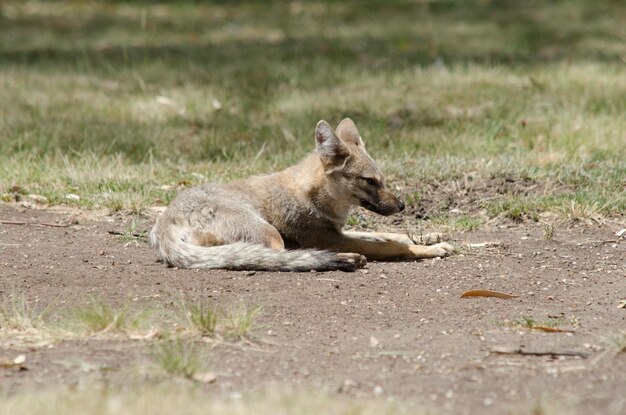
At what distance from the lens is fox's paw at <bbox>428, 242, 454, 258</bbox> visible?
5941mm

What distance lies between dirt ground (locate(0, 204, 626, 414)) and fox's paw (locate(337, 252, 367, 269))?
0.08 m

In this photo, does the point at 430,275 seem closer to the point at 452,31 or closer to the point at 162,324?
the point at 162,324

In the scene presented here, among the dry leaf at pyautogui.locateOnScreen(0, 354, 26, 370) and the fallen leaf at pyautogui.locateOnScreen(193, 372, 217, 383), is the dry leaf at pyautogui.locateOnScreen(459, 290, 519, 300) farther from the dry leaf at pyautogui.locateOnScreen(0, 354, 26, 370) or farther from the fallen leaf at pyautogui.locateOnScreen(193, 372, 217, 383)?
the dry leaf at pyautogui.locateOnScreen(0, 354, 26, 370)

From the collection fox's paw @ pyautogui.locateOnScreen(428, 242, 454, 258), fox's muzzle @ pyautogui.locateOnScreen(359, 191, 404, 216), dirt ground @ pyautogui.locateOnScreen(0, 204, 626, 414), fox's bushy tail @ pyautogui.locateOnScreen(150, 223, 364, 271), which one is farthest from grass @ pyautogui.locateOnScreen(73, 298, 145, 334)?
fox's muzzle @ pyautogui.locateOnScreen(359, 191, 404, 216)

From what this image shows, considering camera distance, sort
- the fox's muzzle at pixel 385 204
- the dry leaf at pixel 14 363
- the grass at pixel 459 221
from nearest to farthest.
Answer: the dry leaf at pixel 14 363 → the fox's muzzle at pixel 385 204 → the grass at pixel 459 221

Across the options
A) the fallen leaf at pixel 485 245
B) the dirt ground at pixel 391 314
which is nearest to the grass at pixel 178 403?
the dirt ground at pixel 391 314

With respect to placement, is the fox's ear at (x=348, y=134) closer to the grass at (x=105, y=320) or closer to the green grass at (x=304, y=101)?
the green grass at (x=304, y=101)

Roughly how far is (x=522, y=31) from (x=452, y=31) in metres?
0.97

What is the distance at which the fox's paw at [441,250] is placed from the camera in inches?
234

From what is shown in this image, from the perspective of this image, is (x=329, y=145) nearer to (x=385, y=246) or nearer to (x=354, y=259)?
(x=385, y=246)

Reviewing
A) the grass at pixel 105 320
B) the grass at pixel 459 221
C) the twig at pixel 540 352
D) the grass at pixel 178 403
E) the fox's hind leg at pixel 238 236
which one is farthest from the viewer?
the grass at pixel 459 221

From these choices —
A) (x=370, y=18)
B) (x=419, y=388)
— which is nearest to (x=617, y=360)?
(x=419, y=388)

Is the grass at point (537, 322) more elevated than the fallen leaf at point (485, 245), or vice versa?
the grass at point (537, 322)

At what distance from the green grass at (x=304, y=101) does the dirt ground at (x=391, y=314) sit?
0.80 metres
